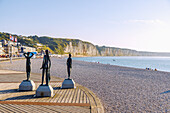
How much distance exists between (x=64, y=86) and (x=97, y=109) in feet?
13.2

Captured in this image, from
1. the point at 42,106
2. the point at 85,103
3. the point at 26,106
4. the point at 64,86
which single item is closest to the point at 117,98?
the point at 85,103

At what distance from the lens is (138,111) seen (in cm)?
625

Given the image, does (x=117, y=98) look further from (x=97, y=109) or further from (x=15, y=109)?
(x=15, y=109)

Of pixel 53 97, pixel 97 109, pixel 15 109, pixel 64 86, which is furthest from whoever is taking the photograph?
pixel 64 86

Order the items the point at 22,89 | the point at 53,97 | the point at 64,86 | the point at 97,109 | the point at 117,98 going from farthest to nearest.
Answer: the point at 64,86 → the point at 22,89 → the point at 117,98 → the point at 53,97 → the point at 97,109

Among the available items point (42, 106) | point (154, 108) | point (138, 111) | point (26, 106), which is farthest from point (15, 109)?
point (154, 108)

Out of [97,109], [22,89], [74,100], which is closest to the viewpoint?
[97,109]

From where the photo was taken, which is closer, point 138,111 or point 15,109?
point 15,109

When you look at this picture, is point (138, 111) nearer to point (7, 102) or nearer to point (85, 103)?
point (85, 103)

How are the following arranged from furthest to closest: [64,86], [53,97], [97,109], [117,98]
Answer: [64,86], [117,98], [53,97], [97,109]

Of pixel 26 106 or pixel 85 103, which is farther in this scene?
pixel 85 103

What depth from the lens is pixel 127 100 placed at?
7.82 meters

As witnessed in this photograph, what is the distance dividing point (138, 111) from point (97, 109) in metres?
1.93

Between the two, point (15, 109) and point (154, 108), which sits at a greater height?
point (15, 109)
